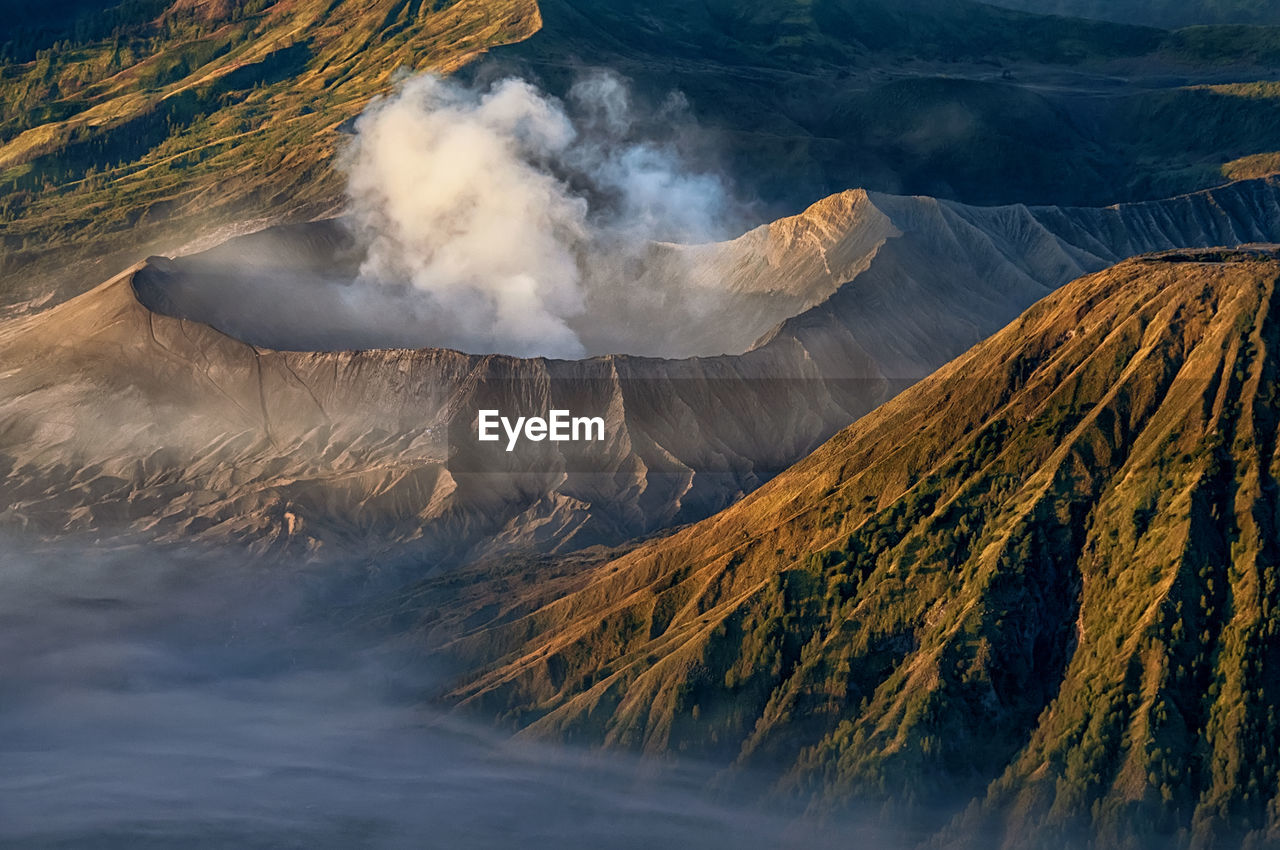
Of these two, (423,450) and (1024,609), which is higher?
(423,450)

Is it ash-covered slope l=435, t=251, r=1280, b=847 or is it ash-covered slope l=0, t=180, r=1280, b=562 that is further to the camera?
ash-covered slope l=0, t=180, r=1280, b=562

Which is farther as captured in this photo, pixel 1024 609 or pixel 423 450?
pixel 423 450

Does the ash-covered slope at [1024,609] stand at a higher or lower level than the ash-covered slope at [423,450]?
lower

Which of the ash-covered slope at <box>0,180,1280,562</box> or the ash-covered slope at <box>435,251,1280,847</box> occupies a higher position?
the ash-covered slope at <box>0,180,1280,562</box>

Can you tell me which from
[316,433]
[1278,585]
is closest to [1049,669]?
[1278,585]

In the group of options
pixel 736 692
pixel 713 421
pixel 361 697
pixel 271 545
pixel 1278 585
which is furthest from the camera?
pixel 713 421

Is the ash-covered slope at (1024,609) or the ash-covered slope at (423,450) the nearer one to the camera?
the ash-covered slope at (1024,609)

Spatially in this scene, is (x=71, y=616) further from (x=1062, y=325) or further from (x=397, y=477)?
(x=1062, y=325)

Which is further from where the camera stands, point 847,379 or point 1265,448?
point 847,379
